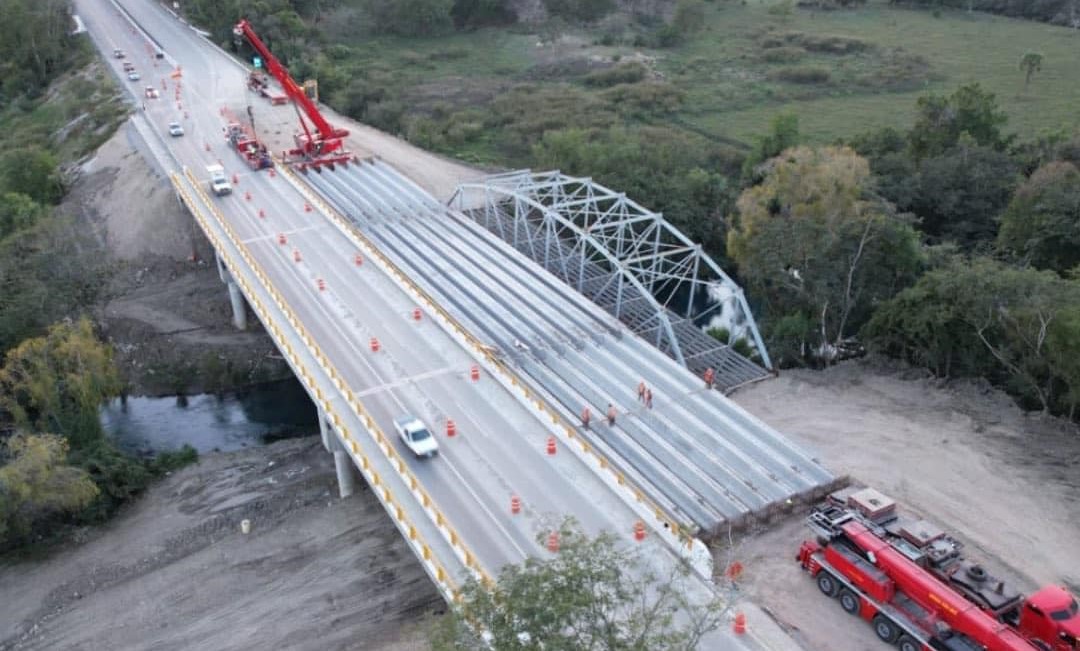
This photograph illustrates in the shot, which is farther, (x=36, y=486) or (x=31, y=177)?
(x=31, y=177)

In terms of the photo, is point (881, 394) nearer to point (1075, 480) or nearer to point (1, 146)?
point (1075, 480)

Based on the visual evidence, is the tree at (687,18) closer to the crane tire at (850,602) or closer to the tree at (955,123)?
the tree at (955,123)

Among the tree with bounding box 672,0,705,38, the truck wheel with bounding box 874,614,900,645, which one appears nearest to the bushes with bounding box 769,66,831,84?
the tree with bounding box 672,0,705,38

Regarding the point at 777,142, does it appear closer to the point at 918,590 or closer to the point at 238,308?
the point at 238,308

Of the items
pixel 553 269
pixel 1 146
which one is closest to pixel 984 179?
pixel 553 269

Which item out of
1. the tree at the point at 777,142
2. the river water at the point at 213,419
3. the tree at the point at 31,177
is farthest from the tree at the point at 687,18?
the river water at the point at 213,419

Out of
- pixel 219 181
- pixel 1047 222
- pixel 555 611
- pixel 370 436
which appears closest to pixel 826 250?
pixel 1047 222

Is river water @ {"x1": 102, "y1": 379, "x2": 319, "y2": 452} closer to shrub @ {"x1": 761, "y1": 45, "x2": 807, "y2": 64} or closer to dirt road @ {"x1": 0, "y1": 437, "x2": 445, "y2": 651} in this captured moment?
dirt road @ {"x1": 0, "y1": 437, "x2": 445, "y2": 651}
